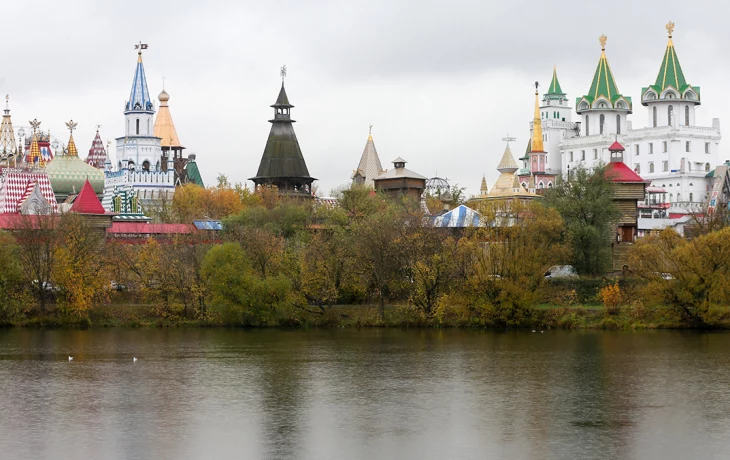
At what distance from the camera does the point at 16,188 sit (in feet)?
266

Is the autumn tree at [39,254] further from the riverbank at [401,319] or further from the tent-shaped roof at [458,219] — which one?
the tent-shaped roof at [458,219]

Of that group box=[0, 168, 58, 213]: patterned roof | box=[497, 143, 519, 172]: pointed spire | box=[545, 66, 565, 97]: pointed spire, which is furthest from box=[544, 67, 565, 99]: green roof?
box=[0, 168, 58, 213]: patterned roof

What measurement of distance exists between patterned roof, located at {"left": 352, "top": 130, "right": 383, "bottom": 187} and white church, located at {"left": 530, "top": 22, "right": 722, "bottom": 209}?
19.7 metres

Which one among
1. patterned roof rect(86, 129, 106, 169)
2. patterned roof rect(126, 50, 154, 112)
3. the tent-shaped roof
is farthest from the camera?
patterned roof rect(86, 129, 106, 169)

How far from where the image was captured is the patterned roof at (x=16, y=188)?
264ft

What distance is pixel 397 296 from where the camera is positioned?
5856 centimetres

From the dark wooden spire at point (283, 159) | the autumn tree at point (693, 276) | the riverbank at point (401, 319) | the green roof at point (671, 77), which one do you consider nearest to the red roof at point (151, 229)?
the riverbank at point (401, 319)

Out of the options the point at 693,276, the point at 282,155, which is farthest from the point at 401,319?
the point at 282,155

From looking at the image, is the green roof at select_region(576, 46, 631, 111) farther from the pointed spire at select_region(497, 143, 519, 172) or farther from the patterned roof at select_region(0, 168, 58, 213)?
the patterned roof at select_region(0, 168, 58, 213)

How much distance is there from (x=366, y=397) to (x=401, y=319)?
2171 centimetres

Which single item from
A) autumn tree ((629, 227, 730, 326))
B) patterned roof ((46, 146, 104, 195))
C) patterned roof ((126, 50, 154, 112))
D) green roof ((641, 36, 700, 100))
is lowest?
autumn tree ((629, 227, 730, 326))

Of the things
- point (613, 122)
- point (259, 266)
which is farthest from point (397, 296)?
point (613, 122)

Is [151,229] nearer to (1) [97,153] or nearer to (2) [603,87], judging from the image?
(1) [97,153]

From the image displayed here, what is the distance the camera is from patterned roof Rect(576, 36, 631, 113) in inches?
5217
